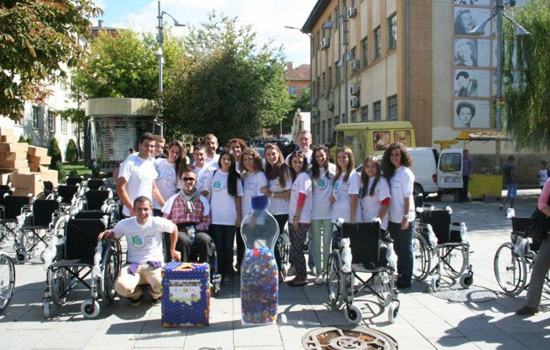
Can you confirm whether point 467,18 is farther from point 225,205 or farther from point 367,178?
point 225,205

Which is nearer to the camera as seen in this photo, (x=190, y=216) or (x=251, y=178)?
(x=190, y=216)

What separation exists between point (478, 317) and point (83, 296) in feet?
15.9

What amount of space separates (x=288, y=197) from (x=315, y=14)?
129 ft

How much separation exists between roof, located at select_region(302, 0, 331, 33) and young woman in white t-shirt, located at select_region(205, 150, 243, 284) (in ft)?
116

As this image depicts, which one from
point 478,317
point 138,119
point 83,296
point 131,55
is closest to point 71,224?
point 83,296

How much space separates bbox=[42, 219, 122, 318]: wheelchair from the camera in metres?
5.87

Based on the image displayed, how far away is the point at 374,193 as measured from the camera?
704 centimetres

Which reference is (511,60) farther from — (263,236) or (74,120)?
(74,120)

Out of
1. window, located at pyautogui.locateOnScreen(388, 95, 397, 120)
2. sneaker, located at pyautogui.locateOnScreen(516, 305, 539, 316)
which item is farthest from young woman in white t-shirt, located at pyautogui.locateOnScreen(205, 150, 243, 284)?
window, located at pyautogui.locateOnScreen(388, 95, 397, 120)

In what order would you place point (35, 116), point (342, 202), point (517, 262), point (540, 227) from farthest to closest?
point (35, 116)
point (342, 202)
point (517, 262)
point (540, 227)

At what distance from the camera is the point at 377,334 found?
539 cm

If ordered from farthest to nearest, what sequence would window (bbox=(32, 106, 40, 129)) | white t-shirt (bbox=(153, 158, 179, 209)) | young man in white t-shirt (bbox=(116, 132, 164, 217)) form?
1. window (bbox=(32, 106, 40, 129))
2. white t-shirt (bbox=(153, 158, 179, 209))
3. young man in white t-shirt (bbox=(116, 132, 164, 217))

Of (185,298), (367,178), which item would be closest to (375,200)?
(367,178)

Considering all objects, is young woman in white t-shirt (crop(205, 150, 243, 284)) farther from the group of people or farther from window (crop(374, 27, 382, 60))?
window (crop(374, 27, 382, 60))
